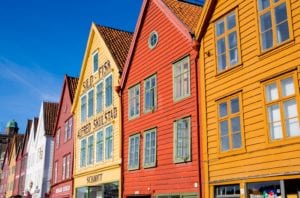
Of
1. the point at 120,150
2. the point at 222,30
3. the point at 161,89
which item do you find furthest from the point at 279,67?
the point at 120,150

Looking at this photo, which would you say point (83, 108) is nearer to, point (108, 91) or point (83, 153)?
point (83, 153)

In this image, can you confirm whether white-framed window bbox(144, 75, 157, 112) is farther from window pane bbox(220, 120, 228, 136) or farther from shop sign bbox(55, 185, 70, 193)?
shop sign bbox(55, 185, 70, 193)

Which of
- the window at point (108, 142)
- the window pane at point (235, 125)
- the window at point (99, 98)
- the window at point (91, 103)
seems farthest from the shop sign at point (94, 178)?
the window pane at point (235, 125)

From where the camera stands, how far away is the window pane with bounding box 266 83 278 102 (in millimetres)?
13049

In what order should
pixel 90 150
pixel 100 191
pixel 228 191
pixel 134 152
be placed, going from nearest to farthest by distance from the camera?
pixel 228 191 → pixel 134 152 → pixel 100 191 → pixel 90 150

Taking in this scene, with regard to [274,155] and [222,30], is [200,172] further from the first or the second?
[222,30]

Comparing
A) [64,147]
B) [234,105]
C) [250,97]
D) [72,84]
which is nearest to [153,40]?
[234,105]

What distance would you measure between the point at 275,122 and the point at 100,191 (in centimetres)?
1542

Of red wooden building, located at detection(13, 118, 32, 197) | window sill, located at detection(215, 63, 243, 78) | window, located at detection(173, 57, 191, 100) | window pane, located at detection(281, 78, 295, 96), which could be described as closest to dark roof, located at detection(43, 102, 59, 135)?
red wooden building, located at detection(13, 118, 32, 197)

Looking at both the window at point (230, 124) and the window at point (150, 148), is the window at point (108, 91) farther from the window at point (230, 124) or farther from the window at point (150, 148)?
the window at point (230, 124)

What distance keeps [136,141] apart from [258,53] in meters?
9.47

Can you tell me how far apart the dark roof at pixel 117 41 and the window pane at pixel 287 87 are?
43.9ft

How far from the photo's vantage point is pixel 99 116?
27.1m

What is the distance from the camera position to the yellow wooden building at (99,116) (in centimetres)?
2420
